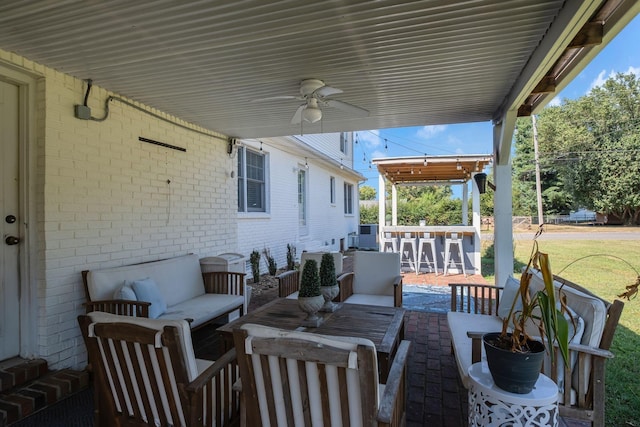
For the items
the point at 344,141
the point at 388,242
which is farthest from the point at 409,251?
the point at 344,141

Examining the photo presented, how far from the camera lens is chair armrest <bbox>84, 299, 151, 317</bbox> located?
2.84 meters

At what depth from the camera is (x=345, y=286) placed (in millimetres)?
4047

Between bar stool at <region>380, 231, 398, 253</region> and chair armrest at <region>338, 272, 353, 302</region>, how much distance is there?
3594mm

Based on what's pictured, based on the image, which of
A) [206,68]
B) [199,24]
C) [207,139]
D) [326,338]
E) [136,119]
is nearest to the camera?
[326,338]

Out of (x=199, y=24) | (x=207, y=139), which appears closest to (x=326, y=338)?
(x=199, y=24)

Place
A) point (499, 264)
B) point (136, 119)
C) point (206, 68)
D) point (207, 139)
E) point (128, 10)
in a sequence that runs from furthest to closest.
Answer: point (207, 139)
point (499, 264)
point (136, 119)
point (206, 68)
point (128, 10)

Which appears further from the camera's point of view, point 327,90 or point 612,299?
point 612,299

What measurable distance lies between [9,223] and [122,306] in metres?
1.13

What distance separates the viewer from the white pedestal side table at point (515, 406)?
160 cm

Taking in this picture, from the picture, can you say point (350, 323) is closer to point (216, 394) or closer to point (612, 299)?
point (216, 394)

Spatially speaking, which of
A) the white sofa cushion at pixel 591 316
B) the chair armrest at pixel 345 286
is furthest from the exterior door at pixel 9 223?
the white sofa cushion at pixel 591 316

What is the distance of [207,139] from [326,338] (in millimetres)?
4472

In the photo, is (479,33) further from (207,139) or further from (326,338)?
(207,139)

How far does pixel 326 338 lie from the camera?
4.14 ft
